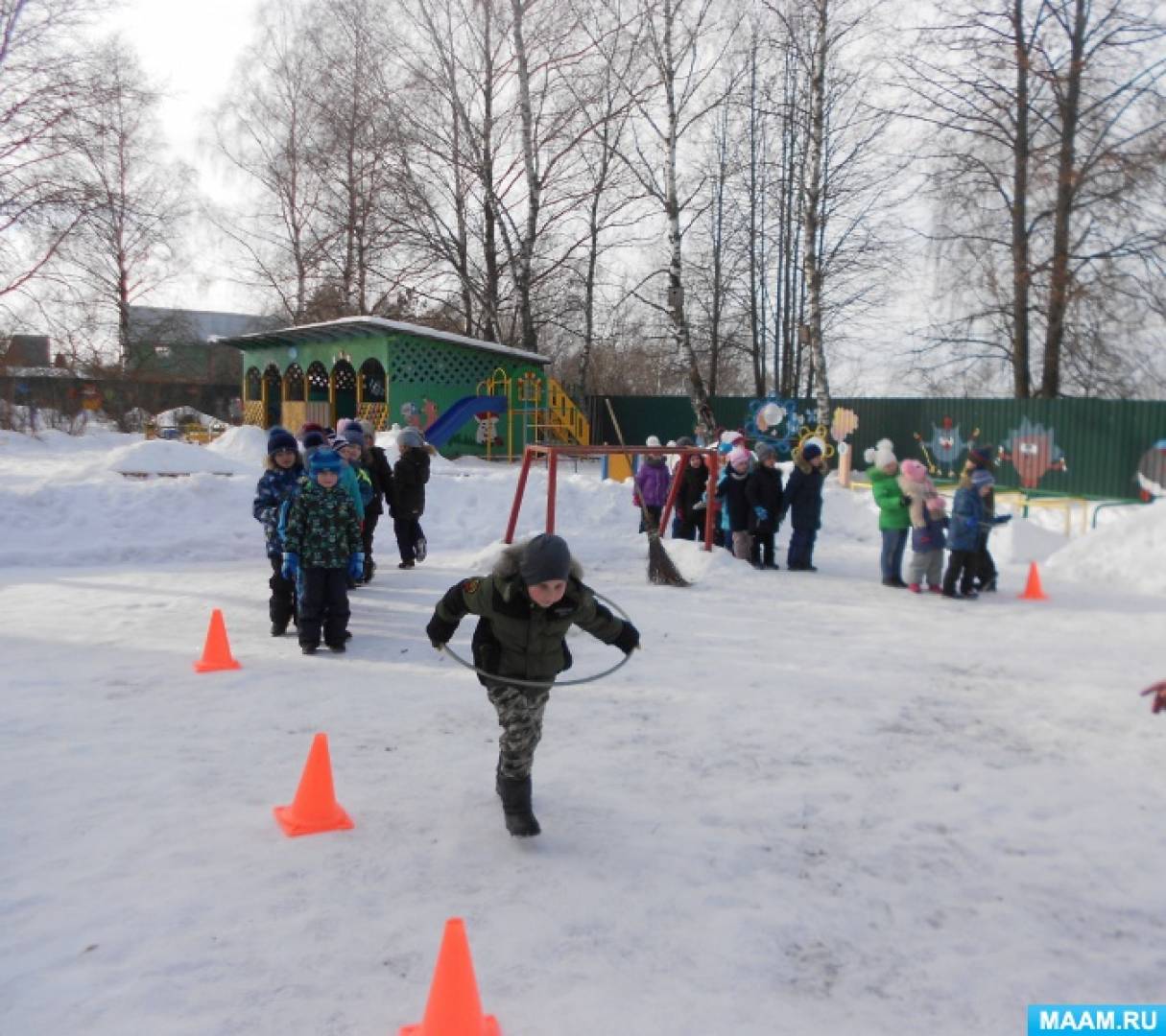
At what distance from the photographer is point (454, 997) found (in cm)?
262

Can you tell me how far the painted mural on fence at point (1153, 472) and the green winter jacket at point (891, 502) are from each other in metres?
9.26

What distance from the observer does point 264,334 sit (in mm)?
27531

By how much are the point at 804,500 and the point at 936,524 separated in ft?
5.54

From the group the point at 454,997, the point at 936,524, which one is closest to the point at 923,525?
the point at 936,524

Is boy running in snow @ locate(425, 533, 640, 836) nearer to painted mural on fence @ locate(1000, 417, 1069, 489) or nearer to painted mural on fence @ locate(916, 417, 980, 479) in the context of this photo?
painted mural on fence @ locate(1000, 417, 1069, 489)

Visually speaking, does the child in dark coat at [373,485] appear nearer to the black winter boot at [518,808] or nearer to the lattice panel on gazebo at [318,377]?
the black winter boot at [518,808]

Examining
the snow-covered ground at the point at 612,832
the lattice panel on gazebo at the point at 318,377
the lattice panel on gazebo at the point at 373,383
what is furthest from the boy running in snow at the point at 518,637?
the lattice panel on gazebo at the point at 318,377

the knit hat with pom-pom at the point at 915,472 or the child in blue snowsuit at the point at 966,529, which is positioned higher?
the knit hat with pom-pom at the point at 915,472

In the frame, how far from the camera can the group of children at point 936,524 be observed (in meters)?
9.55

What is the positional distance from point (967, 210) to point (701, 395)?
24.7 ft

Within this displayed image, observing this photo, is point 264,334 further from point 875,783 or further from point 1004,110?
point 875,783

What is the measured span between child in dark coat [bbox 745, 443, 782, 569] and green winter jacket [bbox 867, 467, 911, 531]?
122 cm

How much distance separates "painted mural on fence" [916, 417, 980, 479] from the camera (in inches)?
834

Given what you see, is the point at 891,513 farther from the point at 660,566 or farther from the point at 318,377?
the point at 318,377
